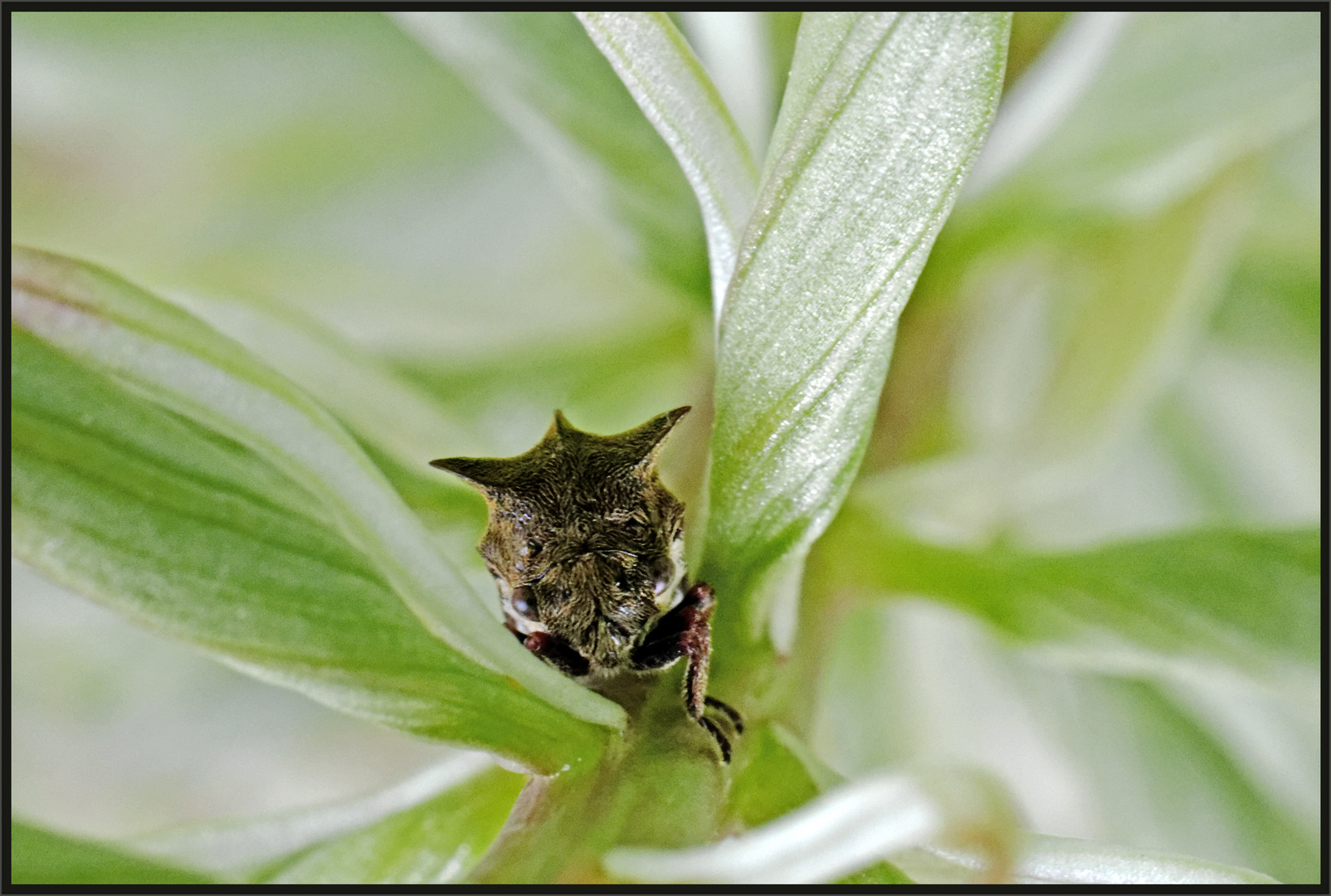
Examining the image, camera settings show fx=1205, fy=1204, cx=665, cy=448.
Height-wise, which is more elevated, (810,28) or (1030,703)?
(810,28)

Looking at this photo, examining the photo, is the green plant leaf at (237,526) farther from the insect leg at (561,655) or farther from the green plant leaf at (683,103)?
the green plant leaf at (683,103)

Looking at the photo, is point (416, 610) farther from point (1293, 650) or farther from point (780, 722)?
point (1293, 650)

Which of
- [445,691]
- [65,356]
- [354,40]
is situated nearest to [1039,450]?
[445,691]

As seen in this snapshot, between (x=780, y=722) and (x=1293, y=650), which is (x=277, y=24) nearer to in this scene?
(x=780, y=722)

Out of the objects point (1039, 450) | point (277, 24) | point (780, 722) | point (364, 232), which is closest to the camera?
point (780, 722)

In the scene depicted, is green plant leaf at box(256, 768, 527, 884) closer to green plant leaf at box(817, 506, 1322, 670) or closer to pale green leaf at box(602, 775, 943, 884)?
pale green leaf at box(602, 775, 943, 884)

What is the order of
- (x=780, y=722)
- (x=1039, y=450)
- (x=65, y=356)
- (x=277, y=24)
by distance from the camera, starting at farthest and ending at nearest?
(x=277, y=24) → (x=1039, y=450) → (x=780, y=722) → (x=65, y=356)

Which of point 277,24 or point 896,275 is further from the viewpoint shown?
point 277,24

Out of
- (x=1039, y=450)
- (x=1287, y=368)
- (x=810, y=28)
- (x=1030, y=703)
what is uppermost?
(x=810, y=28)
